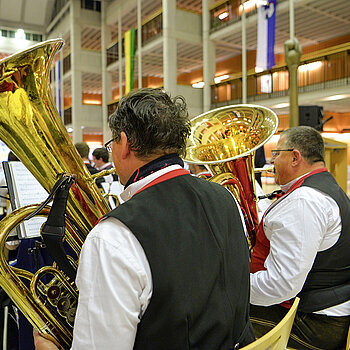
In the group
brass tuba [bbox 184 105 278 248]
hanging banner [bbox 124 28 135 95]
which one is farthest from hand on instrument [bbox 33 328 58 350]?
hanging banner [bbox 124 28 135 95]

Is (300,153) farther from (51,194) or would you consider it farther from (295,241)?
(51,194)

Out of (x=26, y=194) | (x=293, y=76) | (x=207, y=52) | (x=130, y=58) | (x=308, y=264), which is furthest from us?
(x=130, y=58)

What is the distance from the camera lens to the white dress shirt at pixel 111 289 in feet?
2.55

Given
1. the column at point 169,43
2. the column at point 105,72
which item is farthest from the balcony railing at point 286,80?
the column at point 105,72

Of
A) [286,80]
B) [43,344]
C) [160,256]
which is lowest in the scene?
[43,344]

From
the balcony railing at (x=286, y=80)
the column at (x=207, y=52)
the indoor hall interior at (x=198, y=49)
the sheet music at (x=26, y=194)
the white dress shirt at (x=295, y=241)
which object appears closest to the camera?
the white dress shirt at (x=295, y=241)

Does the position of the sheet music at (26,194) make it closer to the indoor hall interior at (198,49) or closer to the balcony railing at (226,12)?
the indoor hall interior at (198,49)

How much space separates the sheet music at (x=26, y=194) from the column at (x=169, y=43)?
33.5ft

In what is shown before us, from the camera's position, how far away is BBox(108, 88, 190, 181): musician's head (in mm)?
970

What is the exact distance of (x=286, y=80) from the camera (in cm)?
1077

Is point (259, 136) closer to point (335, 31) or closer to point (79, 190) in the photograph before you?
point (79, 190)

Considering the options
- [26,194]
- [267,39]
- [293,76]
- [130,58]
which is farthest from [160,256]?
[130,58]

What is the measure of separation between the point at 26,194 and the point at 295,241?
1234 mm

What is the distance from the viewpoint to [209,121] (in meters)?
2.10
